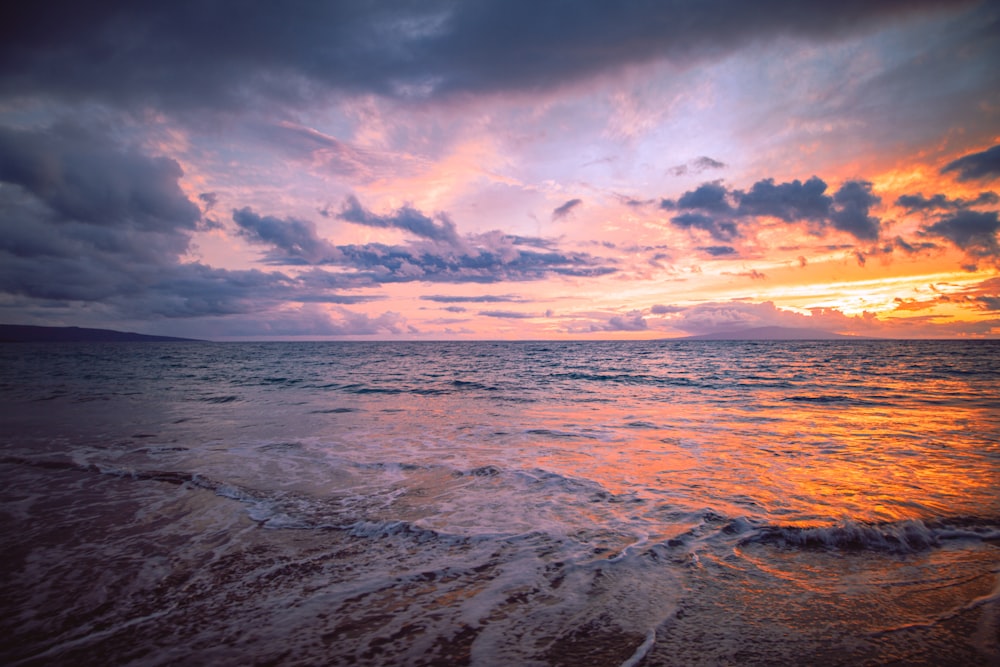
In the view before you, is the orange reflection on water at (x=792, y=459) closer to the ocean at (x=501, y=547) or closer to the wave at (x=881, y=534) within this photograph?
the ocean at (x=501, y=547)

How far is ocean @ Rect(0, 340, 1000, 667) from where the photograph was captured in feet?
11.9

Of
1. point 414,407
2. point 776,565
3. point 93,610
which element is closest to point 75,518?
point 93,610

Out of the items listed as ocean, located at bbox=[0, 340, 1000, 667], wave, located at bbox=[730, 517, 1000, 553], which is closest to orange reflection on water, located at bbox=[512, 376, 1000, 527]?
ocean, located at bbox=[0, 340, 1000, 667]

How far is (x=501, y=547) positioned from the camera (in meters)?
5.48

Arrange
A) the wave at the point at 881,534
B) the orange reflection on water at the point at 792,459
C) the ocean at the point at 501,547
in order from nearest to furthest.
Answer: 1. the ocean at the point at 501,547
2. the wave at the point at 881,534
3. the orange reflection on water at the point at 792,459

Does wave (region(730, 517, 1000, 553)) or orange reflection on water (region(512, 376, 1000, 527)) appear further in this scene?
orange reflection on water (region(512, 376, 1000, 527))

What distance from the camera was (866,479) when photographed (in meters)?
8.05

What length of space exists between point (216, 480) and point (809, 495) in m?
10.4

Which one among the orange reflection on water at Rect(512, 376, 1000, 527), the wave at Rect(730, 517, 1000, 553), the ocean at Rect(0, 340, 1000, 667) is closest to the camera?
the ocean at Rect(0, 340, 1000, 667)

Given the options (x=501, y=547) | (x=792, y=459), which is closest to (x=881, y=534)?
(x=792, y=459)

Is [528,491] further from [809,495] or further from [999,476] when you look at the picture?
[999,476]

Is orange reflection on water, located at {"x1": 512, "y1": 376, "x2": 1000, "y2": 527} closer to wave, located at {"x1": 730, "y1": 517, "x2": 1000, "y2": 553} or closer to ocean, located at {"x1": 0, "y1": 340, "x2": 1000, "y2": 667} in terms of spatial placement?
ocean, located at {"x1": 0, "y1": 340, "x2": 1000, "y2": 667}

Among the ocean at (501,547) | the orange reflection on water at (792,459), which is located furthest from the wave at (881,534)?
the orange reflection on water at (792,459)

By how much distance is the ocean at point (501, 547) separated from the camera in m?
3.63
